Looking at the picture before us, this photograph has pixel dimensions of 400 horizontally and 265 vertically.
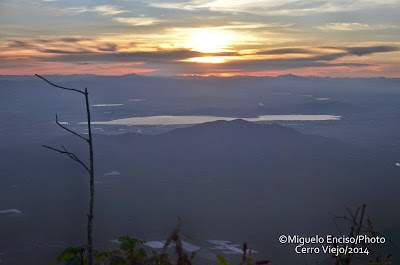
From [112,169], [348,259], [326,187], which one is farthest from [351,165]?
[348,259]

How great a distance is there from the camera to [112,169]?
486 feet

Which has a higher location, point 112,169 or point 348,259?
point 348,259

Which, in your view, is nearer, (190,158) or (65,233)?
(65,233)

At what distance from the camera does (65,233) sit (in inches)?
3130

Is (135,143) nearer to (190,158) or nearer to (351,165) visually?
(190,158)

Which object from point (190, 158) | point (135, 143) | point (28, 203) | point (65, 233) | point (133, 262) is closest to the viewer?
point (133, 262)

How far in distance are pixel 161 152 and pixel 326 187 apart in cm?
6776

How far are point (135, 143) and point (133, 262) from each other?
183 meters

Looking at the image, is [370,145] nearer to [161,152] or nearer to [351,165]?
[351,165]

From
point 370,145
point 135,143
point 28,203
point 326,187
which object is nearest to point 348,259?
point 28,203

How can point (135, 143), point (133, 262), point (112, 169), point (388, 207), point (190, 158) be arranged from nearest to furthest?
point (133, 262) < point (388, 207) < point (112, 169) < point (190, 158) < point (135, 143)

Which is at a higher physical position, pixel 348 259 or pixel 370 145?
pixel 348 259

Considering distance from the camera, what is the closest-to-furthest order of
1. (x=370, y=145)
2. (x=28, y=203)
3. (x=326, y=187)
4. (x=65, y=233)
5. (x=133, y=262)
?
(x=133, y=262), (x=65, y=233), (x=28, y=203), (x=326, y=187), (x=370, y=145)

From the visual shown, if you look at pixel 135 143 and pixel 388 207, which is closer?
pixel 388 207
